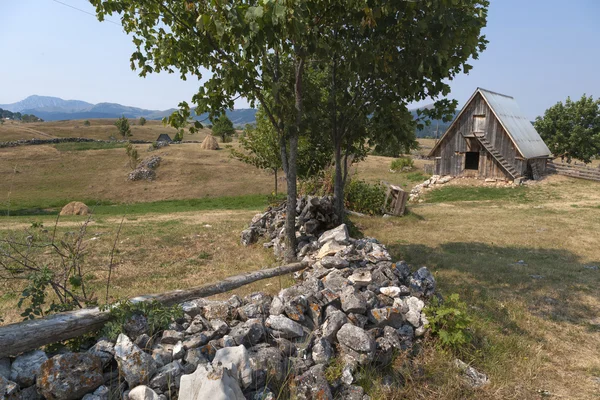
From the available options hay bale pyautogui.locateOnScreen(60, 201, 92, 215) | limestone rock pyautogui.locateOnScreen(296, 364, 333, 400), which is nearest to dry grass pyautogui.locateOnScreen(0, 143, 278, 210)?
hay bale pyautogui.locateOnScreen(60, 201, 92, 215)

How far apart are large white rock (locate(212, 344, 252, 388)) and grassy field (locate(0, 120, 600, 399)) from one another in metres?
1.69

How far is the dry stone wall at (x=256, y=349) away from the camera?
417cm

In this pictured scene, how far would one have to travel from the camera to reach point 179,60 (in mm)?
9609

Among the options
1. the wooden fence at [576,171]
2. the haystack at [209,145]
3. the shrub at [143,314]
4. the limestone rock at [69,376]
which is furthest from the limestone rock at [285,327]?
the haystack at [209,145]

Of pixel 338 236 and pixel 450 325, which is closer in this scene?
pixel 450 325

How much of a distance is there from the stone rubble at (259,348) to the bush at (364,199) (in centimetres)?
1129

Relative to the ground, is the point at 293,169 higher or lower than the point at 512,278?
higher

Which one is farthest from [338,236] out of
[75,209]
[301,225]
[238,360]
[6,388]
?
[75,209]

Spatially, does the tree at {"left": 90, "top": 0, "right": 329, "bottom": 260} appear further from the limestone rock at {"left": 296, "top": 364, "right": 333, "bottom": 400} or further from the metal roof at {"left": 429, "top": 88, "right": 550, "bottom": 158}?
the metal roof at {"left": 429, "top": 88, "right": 550, "bottom": 158}

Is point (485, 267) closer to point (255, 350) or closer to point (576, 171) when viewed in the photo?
point (255, 350)

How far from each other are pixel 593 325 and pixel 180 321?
8.39 meters

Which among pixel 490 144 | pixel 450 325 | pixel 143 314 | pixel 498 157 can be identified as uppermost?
pixel 490 144

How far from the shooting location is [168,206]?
3347cm

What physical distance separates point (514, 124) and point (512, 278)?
2745cm
